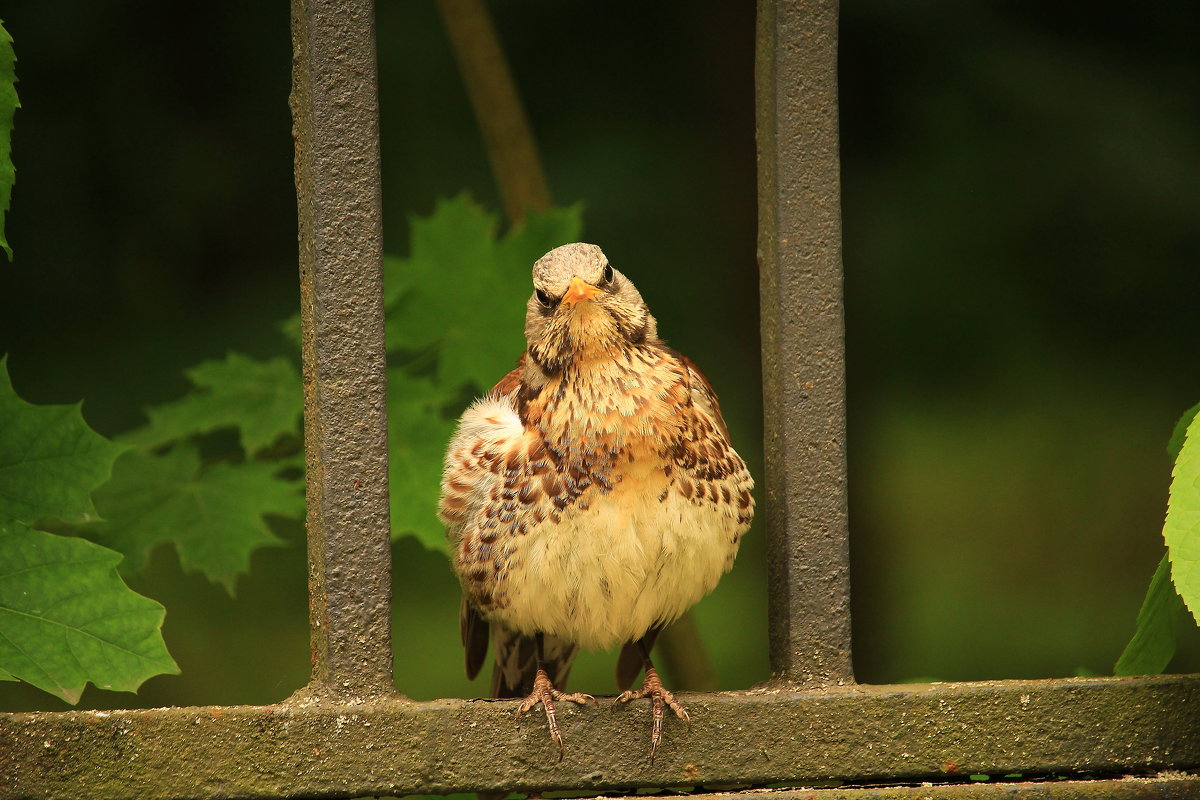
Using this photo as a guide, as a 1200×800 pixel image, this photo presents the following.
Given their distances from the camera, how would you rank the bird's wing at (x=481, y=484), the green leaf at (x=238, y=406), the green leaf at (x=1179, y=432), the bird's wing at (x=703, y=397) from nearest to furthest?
the green leaf at (x=1179, y=432) < the bird's wing at (x=481, y=484) < the bird's wing at (x=703, y=397) < the green leaf at (x=238, y=406)

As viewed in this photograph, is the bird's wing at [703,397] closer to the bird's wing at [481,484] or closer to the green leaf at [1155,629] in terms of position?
the bird's wing at [481,484]

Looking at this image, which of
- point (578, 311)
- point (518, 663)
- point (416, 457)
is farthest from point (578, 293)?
point (518, 663)

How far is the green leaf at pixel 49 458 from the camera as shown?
6.57 feet

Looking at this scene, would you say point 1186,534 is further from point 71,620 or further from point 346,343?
point 71,620

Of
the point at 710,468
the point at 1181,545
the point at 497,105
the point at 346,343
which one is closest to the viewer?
the point at 1181,545

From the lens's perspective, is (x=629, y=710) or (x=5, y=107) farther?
(x=629, y=710)

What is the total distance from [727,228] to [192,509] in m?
1.42

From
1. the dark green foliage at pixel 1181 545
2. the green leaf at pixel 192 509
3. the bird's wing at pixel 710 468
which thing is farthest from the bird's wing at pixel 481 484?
the dark green foliage at pixel 1181 545

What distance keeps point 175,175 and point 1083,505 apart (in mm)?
2414

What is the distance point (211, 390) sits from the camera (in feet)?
8.61

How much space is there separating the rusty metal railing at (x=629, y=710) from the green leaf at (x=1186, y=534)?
0.99ft

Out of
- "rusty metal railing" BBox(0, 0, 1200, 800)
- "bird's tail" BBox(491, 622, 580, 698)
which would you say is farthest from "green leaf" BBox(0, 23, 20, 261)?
"bird's tail" BBox(491, 622, 580, 698)

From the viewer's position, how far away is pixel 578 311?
84.9 inches

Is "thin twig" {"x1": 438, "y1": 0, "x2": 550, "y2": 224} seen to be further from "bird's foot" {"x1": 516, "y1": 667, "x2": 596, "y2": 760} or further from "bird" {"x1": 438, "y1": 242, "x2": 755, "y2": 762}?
"bird's foot" {"x1": 516, "y1": 667, "x2": 596, "y2": 760}
